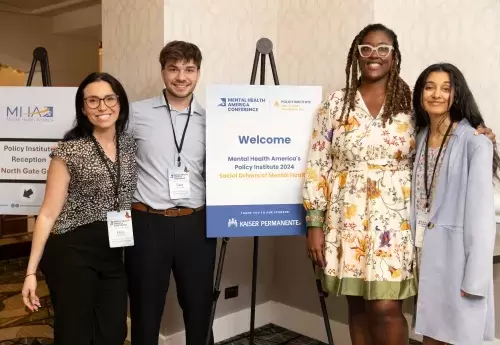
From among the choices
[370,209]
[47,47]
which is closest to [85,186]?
[370,209]

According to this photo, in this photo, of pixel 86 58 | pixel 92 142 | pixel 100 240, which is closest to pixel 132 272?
pixel 100 240

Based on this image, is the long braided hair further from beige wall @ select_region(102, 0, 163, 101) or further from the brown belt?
beige wall @ select_region(102, 0, 163, 101)

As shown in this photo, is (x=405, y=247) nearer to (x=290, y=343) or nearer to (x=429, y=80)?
(x=429, y=80)

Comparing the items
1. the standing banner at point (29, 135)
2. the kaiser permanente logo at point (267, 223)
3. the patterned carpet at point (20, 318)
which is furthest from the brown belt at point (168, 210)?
the patterned carpet at point (20, 318)

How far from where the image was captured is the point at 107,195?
1.97 m

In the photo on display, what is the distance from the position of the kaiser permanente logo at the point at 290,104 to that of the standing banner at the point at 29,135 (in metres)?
1.12

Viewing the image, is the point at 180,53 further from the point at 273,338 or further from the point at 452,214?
the point at 273,338

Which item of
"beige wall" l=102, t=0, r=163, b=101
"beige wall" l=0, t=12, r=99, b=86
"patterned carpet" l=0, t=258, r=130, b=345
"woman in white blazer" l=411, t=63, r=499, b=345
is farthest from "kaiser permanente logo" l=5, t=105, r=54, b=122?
"beige wall" l=0, t=12, r=99, b=86

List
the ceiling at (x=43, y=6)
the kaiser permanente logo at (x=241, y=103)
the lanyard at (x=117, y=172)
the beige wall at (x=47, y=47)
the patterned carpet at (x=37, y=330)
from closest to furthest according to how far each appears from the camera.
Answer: the lanyard at (x=117, y=172) < the kaiser permanente logo at (x=241, y=103) < the patterned carpet at (x=37, y=330) < the ceiling at (x=43, y=6) < the beige wall at (x=47, y=47)

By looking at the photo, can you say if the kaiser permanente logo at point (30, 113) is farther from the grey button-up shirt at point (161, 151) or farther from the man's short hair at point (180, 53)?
the man's short hair at point (180, 53)

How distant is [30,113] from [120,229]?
1.06 metres

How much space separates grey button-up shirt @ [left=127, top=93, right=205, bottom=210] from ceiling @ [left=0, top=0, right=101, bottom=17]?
4.47 m

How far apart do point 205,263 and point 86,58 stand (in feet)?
19.8

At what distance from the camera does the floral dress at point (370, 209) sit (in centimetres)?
188
